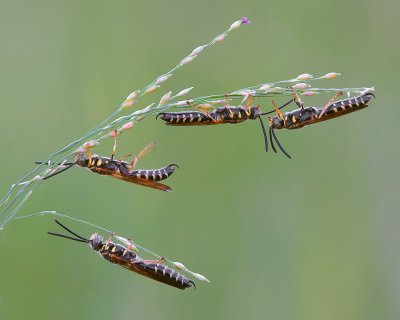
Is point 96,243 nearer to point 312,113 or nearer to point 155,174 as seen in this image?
point 155,174

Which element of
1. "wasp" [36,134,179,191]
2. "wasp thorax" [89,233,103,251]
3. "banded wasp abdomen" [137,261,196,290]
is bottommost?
"banded wasp abdomen" [137,261,196,290]

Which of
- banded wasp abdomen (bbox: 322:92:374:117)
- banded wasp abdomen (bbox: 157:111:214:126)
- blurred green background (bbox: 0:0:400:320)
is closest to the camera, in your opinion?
banded wasp abdomen (bbox: 157:111:214:126)

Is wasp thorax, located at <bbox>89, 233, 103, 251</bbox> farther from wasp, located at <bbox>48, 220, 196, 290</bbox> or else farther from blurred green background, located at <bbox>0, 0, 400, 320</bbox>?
blurred green background, located at <bbox>0, 0, 400, 320</bbox>

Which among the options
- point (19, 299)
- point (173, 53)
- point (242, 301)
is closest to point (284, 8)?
point (173, 53)

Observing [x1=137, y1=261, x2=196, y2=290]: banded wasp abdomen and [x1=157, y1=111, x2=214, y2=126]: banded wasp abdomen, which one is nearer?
[x1=157, y1=111, x2=214, y2=126]: banded wasp abdomen

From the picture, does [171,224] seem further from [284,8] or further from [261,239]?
[284,8]

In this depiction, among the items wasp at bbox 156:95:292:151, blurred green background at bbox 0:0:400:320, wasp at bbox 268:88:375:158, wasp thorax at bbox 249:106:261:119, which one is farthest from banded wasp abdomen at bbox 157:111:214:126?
blurred green background at bbox 0:0:400:320

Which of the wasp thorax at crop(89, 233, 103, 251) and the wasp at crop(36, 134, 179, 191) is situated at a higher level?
the wasp at crop(36, 134, 179, 191)

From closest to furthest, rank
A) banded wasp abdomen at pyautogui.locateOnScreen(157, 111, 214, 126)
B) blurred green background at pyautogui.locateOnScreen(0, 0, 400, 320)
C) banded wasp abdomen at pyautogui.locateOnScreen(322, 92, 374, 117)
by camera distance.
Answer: banded wasp abdomen at pyautogui.locateOnScreen(157, 111, 214, 126) < banded wasp abdomen at pyautogui.locateOnScreen(322, 92, 374, 117) < blurred green background at pyautogui.locateOnScreen(0, 0, 400, 320)
